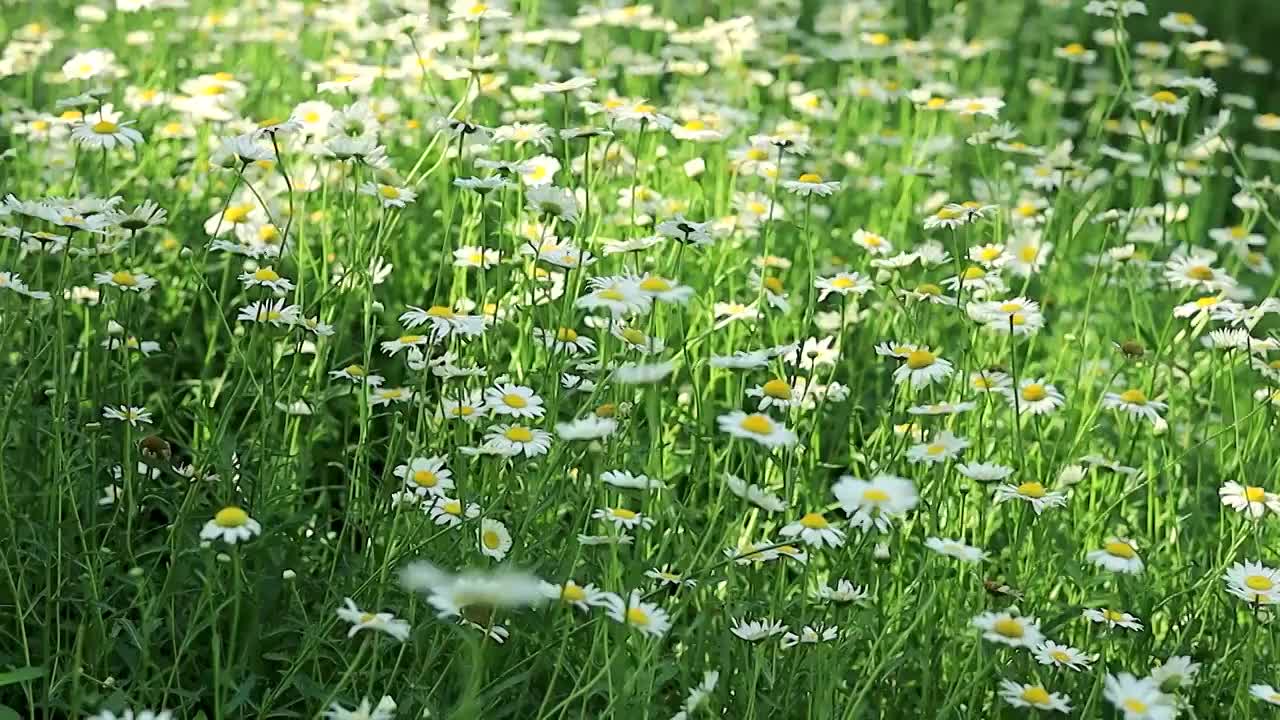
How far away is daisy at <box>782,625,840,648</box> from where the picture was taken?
6.58 ft

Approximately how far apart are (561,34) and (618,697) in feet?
7.90

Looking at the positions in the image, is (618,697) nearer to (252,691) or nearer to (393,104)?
(252,691)

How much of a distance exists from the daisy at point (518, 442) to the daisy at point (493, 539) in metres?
0.10

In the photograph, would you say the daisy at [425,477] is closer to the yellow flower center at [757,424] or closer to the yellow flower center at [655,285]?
the yellow flower center at [655,285]

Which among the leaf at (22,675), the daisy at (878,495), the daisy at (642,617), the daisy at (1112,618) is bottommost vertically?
the leaf at (22,675)

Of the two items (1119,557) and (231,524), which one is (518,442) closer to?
(231,524)

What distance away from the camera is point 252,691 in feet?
7.01

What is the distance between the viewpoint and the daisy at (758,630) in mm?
1992

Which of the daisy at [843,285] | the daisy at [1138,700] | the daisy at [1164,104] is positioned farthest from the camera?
the daisy at [1164,104]

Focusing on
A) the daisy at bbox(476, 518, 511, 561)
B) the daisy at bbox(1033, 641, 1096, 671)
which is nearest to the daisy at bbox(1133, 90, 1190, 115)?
the daisy at bbox(1033, 641, 1096, 671)

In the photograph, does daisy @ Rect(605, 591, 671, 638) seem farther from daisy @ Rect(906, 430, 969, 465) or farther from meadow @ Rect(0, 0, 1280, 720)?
daisy @ Rect(906, 430, 969, 465)

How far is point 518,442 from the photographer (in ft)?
7.07

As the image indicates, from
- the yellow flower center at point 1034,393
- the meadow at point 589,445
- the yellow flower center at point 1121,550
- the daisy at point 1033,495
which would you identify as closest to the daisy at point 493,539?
the meadow at point 589,445

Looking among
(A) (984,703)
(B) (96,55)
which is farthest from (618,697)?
(B) (96,55)
